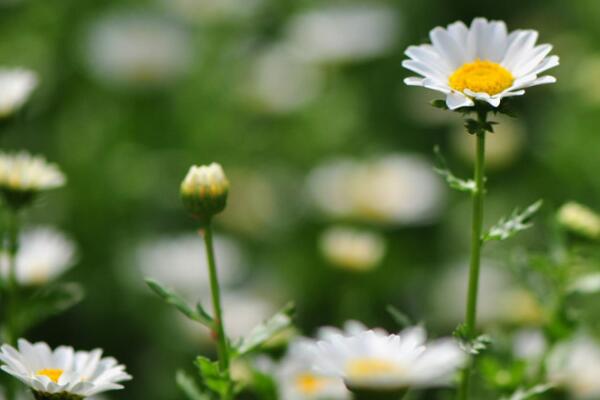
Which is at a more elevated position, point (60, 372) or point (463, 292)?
point (463, 292)

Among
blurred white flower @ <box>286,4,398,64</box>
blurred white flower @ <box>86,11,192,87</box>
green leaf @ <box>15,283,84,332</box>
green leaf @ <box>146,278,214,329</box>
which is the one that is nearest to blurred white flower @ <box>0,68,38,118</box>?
green leaf @ <box>15,283,84,332</box>

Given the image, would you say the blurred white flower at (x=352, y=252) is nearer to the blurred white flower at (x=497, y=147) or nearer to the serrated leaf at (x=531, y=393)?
the serrated leaf at (x=531, y=393)

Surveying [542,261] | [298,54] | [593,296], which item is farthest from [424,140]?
[542,261]

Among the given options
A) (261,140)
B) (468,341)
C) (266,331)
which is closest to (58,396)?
(266,331)

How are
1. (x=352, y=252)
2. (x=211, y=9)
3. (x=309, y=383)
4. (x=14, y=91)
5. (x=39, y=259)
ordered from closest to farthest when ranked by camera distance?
(x=309, y=383)
(x=14, y=91)
(x=39, y=259)
(x=352, y=252)
(x=211, y=9)

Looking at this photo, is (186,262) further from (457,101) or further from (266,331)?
(457,101)

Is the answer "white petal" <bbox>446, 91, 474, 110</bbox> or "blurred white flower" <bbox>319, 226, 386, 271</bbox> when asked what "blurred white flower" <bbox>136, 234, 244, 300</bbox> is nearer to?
"blurred white flower" <bbox>319, 226, 386, 271</bbox>
